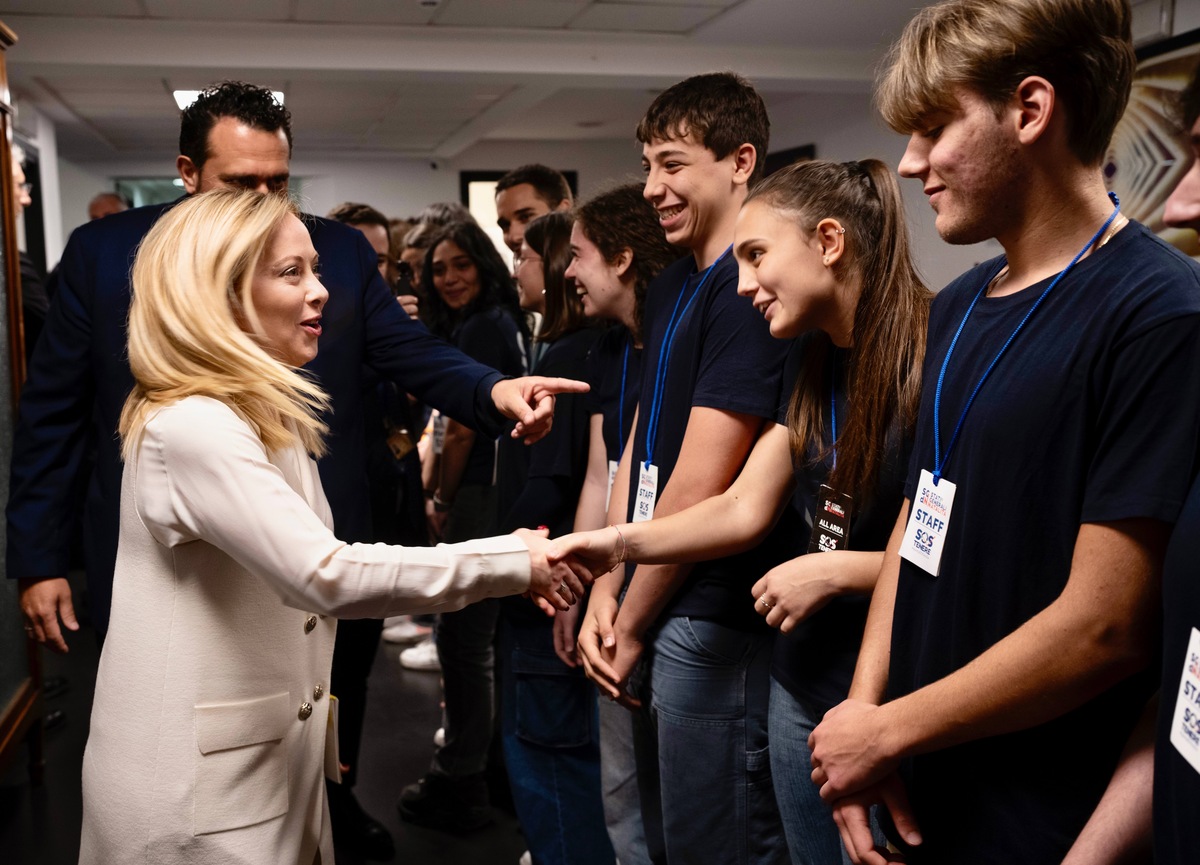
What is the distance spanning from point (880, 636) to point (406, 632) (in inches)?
150

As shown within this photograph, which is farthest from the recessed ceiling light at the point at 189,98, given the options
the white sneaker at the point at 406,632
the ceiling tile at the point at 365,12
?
the white sneaker at the point at 406,632

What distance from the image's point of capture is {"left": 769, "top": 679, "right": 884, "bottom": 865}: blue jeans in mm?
1392

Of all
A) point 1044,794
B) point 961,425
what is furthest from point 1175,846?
point 961,425

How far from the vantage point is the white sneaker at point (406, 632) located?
471cm

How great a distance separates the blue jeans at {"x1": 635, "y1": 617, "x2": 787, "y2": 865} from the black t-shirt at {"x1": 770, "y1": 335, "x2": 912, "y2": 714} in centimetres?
13

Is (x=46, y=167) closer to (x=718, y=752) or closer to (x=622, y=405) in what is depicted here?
(x=622, y=405)

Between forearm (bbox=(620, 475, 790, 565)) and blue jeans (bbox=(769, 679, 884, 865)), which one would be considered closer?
blue jeans (bbox=(769, 679, 884, 865))

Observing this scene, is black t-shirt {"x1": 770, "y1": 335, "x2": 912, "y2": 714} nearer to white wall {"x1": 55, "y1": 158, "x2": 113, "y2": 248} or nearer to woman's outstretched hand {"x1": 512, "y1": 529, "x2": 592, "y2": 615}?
woman's outstretched hand {"x1": 512, "y1": 529, "x2": 592, "y2": 615}

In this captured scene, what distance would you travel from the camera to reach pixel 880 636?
1.21 metres

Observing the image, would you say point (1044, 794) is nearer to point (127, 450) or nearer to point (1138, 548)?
point (1138, 548)

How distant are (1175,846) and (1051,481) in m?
0.34

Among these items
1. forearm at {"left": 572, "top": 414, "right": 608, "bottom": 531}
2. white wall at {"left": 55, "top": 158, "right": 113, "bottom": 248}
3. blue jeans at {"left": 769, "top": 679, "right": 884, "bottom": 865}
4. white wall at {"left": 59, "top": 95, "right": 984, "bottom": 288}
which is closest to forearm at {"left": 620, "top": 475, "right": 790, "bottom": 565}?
blue jeans at {"left": 769, "top": 679, "right": 884, "bottom": 865}

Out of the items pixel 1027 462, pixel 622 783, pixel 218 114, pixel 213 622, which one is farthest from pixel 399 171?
pixel 1027 462

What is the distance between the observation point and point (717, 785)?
1.57m
